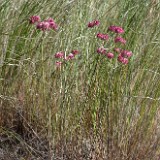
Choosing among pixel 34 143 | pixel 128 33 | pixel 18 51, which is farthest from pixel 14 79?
pixel 128 33

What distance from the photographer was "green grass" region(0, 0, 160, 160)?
2.52 meters

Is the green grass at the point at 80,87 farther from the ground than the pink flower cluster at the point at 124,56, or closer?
closer

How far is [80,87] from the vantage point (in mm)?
2820

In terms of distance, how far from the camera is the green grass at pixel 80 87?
252 centimetres

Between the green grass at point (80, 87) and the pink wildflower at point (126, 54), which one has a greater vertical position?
the pink wildflower at point (126, 54)

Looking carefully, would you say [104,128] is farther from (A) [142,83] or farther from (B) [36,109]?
(B) [36,109]

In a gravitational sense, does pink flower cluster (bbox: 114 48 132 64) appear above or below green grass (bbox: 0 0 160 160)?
above

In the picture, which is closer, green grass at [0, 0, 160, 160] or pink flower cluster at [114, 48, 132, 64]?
pink flower cluster at [114, 48, 132, 64]

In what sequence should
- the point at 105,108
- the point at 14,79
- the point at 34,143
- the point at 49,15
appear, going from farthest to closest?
the point at 49,15, the point at 14,79, the point at 34,143, the point at 105,108

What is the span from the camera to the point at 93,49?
2867mm

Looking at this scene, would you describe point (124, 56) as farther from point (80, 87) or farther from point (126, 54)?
point (80, 87)

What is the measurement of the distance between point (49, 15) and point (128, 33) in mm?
642

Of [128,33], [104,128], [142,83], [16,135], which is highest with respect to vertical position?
[128,33]

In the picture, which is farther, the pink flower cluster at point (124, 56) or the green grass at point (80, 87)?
the green grass at point (80, 87)
